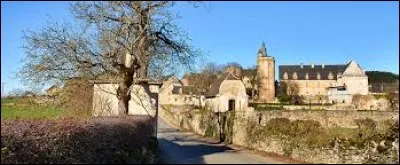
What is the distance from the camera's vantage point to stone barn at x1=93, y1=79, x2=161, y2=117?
2014 centimetres

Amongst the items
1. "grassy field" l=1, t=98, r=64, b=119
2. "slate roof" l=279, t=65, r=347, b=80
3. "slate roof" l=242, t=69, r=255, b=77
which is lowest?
"grassy field" l=1, t=98, r=64, b=119

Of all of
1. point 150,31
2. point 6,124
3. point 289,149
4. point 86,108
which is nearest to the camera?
point 6,124

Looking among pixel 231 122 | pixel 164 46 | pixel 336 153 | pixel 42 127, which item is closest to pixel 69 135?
pixel 42 127

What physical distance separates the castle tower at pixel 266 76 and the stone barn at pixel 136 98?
6823 cm

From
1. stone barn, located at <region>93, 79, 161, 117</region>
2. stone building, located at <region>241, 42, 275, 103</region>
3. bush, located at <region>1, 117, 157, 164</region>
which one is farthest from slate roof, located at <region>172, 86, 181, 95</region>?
bush, located at <region>1, 117, 157, 164</region>

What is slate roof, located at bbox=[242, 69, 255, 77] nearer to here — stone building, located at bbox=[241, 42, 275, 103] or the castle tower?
stone building, located at bbox=[241, 42, 275, 103]

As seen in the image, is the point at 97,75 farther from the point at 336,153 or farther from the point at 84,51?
the point at 336,153

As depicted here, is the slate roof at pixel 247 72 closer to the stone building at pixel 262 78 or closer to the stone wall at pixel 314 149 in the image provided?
the stone building at pixel 262 78

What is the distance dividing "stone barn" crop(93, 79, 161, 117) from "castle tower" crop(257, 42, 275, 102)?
6823 cm

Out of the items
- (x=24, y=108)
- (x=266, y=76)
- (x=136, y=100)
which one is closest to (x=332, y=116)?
(x=136, y=100)

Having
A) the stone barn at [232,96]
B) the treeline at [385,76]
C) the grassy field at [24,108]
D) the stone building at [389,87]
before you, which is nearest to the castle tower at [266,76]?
the stone barn at [232,96]

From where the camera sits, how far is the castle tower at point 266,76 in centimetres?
9081

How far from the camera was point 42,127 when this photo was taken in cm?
923

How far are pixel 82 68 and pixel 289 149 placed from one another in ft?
33.5
